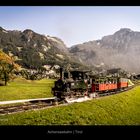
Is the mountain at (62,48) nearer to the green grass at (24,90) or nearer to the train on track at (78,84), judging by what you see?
the green grass at (24,90)

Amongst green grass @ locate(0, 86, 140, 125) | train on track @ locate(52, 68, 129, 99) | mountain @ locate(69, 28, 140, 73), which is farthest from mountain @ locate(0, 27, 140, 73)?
train on track @ locate(52, 68, 129, 99)

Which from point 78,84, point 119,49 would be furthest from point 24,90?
point 78,84

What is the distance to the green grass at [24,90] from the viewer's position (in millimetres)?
10898

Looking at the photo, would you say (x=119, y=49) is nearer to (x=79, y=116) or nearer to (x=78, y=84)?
(x=79, y=116)

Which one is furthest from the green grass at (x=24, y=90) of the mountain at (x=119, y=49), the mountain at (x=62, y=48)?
the mountain at (x=119, y=49)

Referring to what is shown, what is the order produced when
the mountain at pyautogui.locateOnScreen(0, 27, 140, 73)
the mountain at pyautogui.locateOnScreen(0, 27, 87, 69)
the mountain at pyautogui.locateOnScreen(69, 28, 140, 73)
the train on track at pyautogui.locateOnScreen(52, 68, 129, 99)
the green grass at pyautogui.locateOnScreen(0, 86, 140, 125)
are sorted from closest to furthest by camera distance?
the green grass at pyautogui.locateOnScreen(0, 86, 140, 125) → the mountain at pyautogui.locateOnScreen(0, 27, 87, 69) → the mountain at pyautogui.locateOnScreen(0, 27, 140, 73) → the mountain at pyautogui.locateOnScreen(69, 28, 140, 73) → the train on track at pyautogui.locateOnScreen(52, 68, 129, 99)

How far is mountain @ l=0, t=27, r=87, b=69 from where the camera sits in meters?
10.6

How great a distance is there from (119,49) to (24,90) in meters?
4.95

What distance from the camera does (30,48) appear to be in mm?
11852

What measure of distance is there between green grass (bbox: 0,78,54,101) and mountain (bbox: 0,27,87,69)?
3.45 ft

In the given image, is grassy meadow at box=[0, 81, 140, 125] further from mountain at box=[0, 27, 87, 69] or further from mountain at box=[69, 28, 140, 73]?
mountain at box=[0, 27, 87, 69]

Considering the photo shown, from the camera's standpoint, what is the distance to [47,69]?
13.5 meters

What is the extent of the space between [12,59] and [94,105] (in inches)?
165

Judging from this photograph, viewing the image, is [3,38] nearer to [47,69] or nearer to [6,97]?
[6,97]
